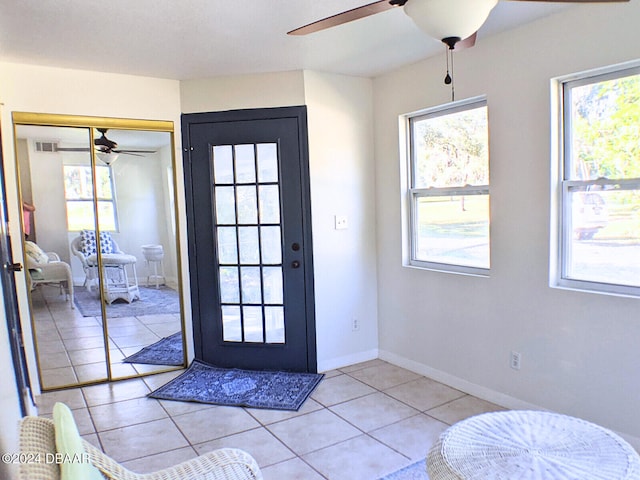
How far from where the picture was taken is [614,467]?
1.54m

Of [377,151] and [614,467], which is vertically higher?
[377,151]

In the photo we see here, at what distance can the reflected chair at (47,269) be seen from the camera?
3322mm

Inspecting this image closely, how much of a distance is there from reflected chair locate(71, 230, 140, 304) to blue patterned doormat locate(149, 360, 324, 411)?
0.79 meters

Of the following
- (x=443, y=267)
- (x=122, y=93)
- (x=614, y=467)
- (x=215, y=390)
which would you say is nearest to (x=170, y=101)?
(x=122, y=93)

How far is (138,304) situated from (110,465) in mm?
2315

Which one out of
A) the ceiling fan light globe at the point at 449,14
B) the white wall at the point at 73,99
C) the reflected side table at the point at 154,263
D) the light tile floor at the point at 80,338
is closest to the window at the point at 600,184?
the ceiling fan light globe at the point at 449,14

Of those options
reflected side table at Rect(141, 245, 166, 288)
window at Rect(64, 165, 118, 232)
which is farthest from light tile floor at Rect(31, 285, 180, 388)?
window at Rect(64, 165, 118, 232)

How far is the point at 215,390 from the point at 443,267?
193 centimetres

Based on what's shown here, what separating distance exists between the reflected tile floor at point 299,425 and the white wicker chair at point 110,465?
0.71m

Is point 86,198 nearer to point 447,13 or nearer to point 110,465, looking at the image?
point 110,465

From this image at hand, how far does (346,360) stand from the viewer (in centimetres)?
391

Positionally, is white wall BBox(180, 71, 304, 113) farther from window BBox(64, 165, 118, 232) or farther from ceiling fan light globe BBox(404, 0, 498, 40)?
ceiling fan light globe BBox(404, 0, 498, 40)

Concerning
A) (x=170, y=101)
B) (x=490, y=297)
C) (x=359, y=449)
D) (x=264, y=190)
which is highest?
(x=170, y=101)

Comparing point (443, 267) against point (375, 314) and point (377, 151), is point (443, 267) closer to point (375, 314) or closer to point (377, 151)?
point (375, 314)
